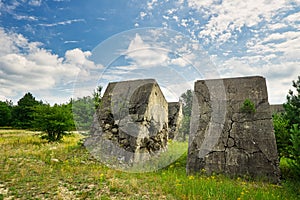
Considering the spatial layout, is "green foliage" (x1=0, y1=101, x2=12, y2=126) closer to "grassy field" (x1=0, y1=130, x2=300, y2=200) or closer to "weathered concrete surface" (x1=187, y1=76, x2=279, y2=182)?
"grassy field" (x1=0, y1=130, x2=300, y2=200)

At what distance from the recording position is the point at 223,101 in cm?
773

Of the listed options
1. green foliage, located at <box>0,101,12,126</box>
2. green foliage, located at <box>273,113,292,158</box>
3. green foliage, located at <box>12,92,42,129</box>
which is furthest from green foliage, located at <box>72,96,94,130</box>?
green foliage, located at <box>0,101,12,126</box>

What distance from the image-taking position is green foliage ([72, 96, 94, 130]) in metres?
9.73

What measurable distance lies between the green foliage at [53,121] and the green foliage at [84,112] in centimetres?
324

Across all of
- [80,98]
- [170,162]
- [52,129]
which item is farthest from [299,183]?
[52,129]

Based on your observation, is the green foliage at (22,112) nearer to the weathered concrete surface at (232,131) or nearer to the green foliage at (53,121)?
the green foliage at (53,121)

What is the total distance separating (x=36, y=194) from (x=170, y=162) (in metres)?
5.48

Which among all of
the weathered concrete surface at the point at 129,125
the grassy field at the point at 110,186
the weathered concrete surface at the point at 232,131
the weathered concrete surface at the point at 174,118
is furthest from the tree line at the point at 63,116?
the weathered concrete surface at the point at 174,118

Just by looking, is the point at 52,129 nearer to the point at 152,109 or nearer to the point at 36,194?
the point at 152,109

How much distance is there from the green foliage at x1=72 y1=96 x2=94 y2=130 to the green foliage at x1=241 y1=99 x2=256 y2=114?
6217mm

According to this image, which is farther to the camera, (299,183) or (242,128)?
(242,128)

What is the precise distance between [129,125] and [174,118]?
23.7ft

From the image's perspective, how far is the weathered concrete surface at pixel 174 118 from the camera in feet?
49.8

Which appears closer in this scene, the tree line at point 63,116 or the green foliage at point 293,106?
the green foliage at point 293,106
